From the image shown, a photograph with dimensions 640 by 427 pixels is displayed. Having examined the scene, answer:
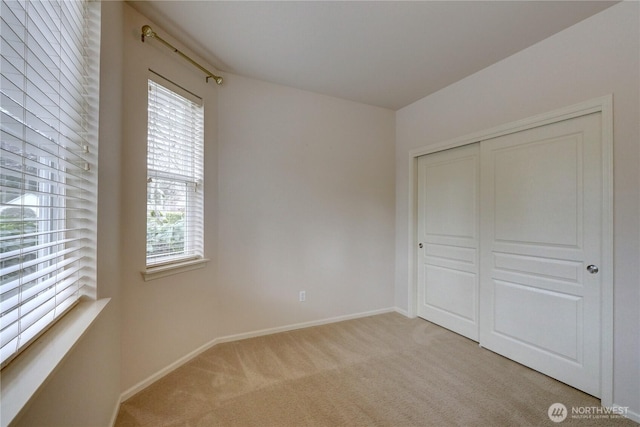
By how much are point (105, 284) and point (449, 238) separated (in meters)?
3.07

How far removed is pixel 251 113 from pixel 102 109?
146cm

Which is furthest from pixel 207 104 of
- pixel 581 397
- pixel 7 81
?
pixel 581 397

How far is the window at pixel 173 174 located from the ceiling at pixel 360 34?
1.67 feet

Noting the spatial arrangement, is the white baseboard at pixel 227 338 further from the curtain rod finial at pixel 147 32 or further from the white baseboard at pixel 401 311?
the curtain rod finial at pixel 147 32

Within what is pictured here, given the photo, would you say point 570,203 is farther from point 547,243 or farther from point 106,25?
point 106,25

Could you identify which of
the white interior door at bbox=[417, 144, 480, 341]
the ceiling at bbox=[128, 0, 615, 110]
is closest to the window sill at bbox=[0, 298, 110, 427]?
the ceiling at bbox=[128, 0, 615, 110]

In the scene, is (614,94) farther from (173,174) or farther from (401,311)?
(173,174)

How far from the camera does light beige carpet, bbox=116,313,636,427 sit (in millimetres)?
1693

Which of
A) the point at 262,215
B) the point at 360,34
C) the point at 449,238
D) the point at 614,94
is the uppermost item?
the point at 360,34

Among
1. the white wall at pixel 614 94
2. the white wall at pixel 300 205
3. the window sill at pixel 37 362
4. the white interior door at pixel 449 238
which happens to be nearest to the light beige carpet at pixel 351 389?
the white interior door at pixel 449 238

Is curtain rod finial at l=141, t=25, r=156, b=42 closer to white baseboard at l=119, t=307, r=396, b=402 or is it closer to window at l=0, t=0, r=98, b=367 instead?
window at l=0, t=0, r=98, b=367

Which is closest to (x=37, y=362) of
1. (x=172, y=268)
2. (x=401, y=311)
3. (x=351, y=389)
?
(x=172, y=268)

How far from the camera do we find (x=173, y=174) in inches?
87.0

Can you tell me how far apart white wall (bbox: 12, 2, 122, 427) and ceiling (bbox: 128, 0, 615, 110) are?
0.57m
